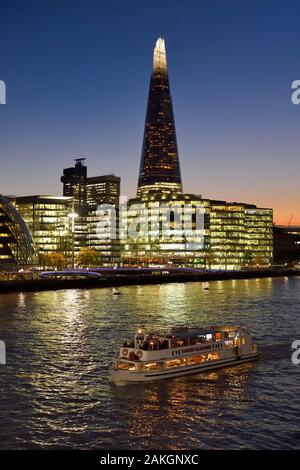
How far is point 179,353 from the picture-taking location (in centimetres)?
3881

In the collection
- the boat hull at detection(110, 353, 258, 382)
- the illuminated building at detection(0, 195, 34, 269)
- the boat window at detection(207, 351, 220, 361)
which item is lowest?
the boat hull at detection(110, 353, 258, 382)

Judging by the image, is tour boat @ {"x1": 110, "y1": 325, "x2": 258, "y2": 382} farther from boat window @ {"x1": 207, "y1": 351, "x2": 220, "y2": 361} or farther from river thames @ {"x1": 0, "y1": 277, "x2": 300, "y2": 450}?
river thames @ {"x1": 0, "y1": 277, "x2": 300, "y2": 450}

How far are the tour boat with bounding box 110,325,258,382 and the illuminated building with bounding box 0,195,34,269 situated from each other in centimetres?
11382

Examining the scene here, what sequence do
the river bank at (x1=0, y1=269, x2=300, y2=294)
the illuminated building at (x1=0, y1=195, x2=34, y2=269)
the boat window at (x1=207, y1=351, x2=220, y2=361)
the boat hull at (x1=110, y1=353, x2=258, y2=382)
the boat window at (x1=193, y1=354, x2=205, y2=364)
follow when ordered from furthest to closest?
the illuminated building at (x1=0, y1=195, x2=34, y2=269) → the river bank at (x1=0, y1=269, x2=300, y2=294) → the boat window at (x1=207, y1=351, x2=220, y2=361) → the boat window at (x1=193, y1=354, x2=205, y2=364) → the boat hull at (x1=110, y1=353, x2=258, y2=382)

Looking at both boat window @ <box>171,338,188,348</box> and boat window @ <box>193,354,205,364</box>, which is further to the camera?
boat window @ <box>193,354,205,364</box>

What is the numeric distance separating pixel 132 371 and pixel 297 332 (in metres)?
26.5

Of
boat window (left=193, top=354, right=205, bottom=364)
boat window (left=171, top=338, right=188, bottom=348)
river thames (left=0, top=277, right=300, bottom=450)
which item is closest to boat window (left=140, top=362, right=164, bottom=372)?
river thames (left=0, top=277, right=300, bottom=450)

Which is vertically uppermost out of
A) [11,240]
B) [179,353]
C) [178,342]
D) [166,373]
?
[11,240]

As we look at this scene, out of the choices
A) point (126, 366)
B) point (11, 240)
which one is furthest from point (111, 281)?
point (126, 366)

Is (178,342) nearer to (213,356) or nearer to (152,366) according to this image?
(213,356)

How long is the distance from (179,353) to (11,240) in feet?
391

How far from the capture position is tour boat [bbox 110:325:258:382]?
121ft

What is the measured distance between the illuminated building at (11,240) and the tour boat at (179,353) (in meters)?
114
